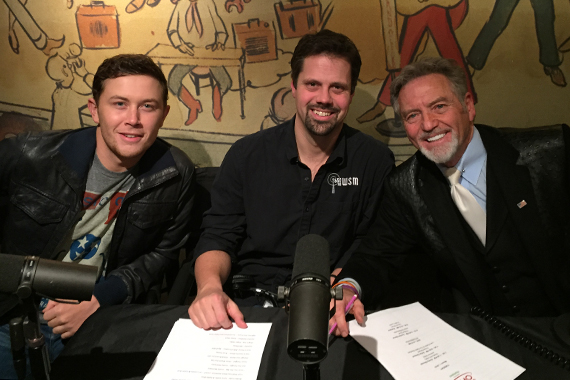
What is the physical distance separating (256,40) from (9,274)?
2075 millimetres

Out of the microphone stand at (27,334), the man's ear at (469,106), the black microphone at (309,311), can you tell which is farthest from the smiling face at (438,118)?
the microphone stand at (27,334)

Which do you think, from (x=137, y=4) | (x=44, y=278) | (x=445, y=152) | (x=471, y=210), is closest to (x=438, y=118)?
(x=445, y=152)

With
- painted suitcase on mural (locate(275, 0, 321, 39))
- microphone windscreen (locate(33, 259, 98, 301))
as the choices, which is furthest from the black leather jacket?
painted suitcase on mural (locate(275, 0, 321, 39))

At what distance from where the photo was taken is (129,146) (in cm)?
180

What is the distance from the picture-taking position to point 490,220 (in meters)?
1.59

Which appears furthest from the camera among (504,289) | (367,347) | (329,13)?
(329,13)

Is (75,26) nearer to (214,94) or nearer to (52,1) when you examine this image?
(52,1)

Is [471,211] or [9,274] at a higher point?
[9,274]

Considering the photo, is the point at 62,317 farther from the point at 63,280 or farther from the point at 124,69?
the point at 124,69

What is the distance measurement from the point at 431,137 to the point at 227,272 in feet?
3.71

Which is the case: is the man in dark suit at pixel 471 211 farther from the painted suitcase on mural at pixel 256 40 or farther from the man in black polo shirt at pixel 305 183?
the painted suitcase on mural at pixel 256 40

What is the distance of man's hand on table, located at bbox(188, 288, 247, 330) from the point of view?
47.8 inches

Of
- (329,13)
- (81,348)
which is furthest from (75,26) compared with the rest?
(81,348)

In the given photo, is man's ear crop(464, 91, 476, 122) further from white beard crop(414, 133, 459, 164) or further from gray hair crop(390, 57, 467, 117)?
white beard crop(414, 133, 459, 164)
